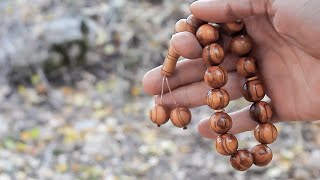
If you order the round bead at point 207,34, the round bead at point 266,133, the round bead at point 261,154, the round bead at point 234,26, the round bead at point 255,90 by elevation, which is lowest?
the round bead at point 261,154

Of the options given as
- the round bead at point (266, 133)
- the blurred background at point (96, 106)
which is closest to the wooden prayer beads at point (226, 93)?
the round bead at point (266, 133)

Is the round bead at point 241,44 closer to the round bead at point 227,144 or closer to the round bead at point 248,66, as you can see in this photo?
the round bead at point 248,66

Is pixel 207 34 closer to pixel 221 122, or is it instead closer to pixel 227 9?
pixel 227 9

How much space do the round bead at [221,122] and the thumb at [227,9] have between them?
0.19 metres

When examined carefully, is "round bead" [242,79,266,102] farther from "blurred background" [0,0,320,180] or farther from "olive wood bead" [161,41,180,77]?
"blurred background" [0,0,320,180]

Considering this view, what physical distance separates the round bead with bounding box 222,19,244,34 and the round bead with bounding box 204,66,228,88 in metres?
0.10

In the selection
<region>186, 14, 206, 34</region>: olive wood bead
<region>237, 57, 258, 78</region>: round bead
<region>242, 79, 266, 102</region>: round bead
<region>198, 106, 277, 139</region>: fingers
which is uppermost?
<region>186, 14, 206, 34</region>: olive wood bead

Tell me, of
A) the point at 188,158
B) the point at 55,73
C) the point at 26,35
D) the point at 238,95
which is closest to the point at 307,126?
the point at 188,158

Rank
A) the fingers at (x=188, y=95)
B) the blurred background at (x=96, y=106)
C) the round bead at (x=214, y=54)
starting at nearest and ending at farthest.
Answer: the round bead at (x=214, y=54)
the fingers at (x=188, y=95)
the blurred background at (x=96, y=106)

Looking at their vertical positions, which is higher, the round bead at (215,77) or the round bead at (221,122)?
the round bead at (215,77)

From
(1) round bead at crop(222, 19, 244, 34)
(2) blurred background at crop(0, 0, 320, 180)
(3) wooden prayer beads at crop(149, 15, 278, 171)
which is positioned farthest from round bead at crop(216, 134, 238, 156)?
(2) blurred background at crop(0, 0, 320, 180)

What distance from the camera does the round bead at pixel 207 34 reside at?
44.2 inches

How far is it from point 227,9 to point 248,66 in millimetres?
123

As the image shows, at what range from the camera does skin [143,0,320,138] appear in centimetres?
113
